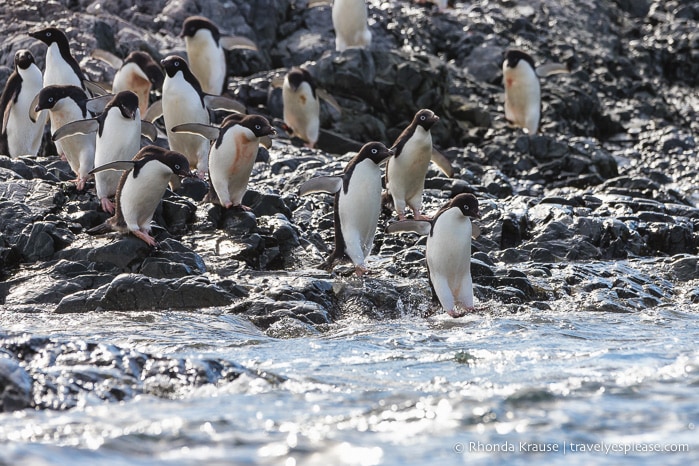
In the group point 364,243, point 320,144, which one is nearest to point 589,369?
point 364,243

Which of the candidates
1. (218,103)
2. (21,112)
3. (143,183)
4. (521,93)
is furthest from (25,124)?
(521,93)

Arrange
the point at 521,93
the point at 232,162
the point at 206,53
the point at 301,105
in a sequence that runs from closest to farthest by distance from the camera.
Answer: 1. the point at 232,162
2. the point at 301,105
3. the point at 206,53
4. the point at 521,93

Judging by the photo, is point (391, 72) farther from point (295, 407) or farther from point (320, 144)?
point (295, 407)

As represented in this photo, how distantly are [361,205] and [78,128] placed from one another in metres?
2.94

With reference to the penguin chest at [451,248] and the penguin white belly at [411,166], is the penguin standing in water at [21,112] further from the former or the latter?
the penguin chest at [451,248]

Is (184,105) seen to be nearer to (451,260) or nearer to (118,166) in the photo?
(118,166)

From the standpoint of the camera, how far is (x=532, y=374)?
5848 mm

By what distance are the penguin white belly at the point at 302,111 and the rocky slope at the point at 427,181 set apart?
48 centimetres

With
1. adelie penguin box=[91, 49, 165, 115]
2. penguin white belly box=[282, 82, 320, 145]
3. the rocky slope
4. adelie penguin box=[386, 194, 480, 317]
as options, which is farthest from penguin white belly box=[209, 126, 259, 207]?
penguin white belly box=[282, 82, 320, 145]

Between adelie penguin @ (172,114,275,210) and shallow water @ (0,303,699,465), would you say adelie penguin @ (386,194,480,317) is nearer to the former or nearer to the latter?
shallow water @ (0,303,699,465)

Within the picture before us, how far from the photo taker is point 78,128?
10.2 metres

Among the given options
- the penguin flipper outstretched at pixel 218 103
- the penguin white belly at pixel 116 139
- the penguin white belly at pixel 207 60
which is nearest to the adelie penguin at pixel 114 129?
the penguin white belly at pixel 116 139

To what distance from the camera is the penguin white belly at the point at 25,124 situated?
42.3 ft

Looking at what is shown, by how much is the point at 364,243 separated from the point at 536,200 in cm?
376
